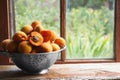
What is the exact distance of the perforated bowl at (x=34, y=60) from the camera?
3.54 ft

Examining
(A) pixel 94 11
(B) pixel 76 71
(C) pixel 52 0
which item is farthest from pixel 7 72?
(A) pixel 94 11

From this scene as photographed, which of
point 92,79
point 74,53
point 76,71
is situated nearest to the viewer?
point 92,79

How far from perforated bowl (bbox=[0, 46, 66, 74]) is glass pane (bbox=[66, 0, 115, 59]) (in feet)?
1.08

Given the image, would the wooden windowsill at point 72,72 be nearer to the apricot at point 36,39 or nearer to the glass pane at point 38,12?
the apricot at point 36,39

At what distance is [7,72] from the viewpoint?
1.19 meters

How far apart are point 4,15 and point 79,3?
0.41 meters

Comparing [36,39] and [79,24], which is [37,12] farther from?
[36,39]

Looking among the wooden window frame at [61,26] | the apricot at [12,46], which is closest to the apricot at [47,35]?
the apricot at [12,46]

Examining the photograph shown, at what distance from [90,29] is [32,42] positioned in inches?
18.0

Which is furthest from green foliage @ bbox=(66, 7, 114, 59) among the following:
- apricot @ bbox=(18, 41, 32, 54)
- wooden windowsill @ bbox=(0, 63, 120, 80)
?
apricot @ bbox=(18, 41, 32, 54)

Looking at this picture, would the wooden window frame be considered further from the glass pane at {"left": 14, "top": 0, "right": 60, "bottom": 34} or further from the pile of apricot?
the pile of apricot

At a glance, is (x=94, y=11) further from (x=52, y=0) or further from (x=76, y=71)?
(x=76, y=71)

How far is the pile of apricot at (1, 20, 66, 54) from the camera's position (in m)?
1.08

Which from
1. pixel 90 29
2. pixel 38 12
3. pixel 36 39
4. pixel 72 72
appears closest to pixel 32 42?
pixel 36 39
